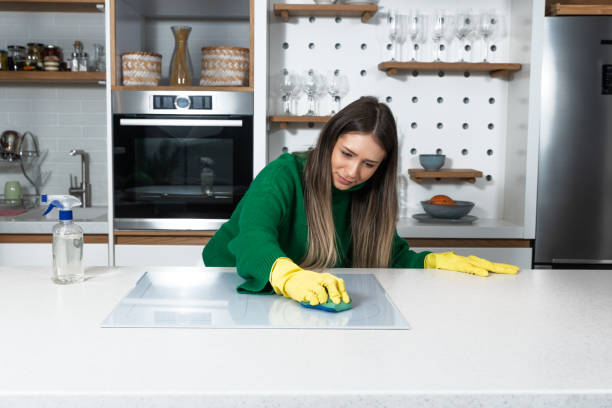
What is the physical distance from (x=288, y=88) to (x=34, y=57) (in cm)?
132

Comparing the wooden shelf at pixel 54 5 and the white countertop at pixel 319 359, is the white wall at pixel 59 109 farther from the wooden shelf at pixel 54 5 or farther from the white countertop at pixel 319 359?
the white countertop at pixel 319 359

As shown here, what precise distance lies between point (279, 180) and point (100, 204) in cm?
203

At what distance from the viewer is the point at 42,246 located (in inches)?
110

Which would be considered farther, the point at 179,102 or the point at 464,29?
the point at 464,29

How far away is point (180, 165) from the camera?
9.27 feet

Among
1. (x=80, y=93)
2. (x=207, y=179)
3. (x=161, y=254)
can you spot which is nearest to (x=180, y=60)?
Answer: (x=207, y=179)

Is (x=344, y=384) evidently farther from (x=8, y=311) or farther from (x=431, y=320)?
(x=8, y=311)

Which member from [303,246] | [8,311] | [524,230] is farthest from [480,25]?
[8,311]

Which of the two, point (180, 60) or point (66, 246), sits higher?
point (180, 60)

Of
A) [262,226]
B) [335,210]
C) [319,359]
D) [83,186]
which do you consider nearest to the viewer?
[319,359]

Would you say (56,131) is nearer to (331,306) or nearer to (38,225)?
(38,225)

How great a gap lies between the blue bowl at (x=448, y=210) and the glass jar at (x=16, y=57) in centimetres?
220

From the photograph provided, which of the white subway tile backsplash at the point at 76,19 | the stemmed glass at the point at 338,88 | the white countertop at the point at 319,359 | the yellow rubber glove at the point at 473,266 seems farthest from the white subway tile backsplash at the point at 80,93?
the yellow rubber glove at the point at 473,266

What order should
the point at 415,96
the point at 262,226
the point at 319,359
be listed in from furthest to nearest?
the point at 415,96 < the point at 262,226 < the point at 319,359
